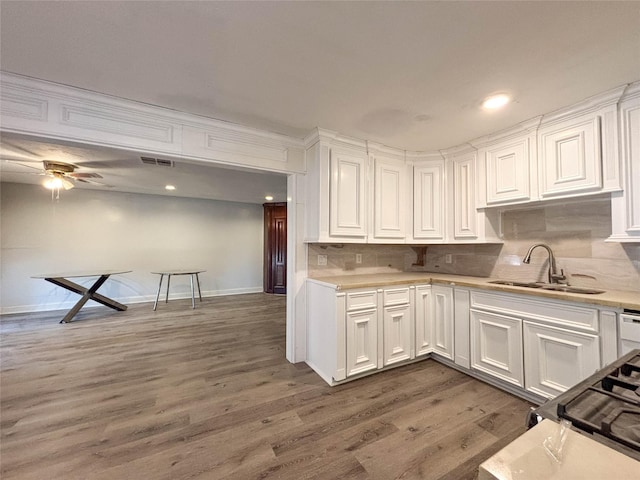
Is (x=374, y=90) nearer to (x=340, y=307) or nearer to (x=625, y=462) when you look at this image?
(x=340, y=307)

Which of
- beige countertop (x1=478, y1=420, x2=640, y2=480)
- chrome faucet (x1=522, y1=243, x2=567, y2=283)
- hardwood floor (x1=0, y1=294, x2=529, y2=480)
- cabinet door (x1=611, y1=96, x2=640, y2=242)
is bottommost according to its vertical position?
hardwood floor (x1=0, y1=294, x2=529, y2=480)

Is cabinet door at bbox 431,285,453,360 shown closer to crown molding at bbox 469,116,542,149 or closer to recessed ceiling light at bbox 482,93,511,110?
crown molding at bbox 469,116,542,149

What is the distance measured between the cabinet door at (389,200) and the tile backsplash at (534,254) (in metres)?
0.44

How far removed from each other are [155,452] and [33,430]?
97cm

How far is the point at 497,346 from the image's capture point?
2.22 metres

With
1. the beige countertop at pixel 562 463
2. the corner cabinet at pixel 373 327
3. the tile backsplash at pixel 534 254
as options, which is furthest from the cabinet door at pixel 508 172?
the beige countertop at pixel 562 463

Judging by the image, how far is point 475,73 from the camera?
1690mm

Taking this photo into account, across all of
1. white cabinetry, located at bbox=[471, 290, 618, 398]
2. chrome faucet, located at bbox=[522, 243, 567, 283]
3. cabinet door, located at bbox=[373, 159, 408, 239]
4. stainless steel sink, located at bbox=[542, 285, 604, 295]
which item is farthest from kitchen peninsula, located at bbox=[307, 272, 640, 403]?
cabinet door, located at bbox=[373, 159, 408, 239]

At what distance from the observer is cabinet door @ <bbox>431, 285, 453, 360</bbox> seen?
2.58 m

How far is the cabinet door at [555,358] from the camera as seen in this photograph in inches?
68.5

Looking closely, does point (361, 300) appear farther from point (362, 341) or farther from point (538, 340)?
point (538, 340)

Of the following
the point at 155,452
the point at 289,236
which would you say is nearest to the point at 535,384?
the point at 289,236

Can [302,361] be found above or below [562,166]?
below

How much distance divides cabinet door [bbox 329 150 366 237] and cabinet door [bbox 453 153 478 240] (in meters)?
1.06
